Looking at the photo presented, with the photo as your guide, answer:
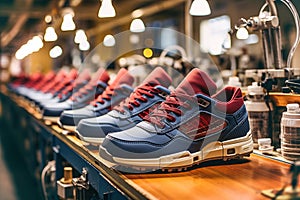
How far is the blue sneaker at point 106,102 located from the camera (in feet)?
6.81

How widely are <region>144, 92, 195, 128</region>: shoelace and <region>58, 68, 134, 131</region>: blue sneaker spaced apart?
0.62 meters

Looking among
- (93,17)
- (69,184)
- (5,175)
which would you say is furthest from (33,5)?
(69,184)

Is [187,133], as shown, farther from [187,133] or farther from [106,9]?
[106,9]

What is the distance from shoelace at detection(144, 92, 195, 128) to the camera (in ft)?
4.61

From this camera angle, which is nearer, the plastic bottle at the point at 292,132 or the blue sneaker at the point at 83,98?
the plastic bottle at the point at 292,132

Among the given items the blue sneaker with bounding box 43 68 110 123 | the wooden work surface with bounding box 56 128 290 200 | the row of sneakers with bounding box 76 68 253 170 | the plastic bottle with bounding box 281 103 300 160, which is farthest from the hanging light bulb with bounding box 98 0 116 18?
the plastic bottle with bounding box 281 103 300 160

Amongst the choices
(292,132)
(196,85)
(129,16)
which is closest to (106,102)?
(196,85)

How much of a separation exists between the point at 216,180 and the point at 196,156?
0.53ft

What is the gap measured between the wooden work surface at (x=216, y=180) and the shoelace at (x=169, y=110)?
180mm

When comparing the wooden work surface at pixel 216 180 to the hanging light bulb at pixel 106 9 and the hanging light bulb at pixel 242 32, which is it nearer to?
the hanging light bulb at pixel 242 32

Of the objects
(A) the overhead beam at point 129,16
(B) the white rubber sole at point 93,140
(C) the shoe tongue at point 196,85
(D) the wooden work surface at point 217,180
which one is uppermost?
(A) the overhead beam at point 129,16

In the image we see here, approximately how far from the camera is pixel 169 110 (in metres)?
1.42

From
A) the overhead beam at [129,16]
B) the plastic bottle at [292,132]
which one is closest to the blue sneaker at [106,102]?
the plastic bottle at [292,132]

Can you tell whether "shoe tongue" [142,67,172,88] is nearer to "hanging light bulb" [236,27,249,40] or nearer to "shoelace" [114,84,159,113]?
"shoelace" [114,84,159,113]
